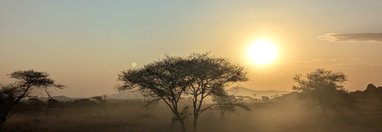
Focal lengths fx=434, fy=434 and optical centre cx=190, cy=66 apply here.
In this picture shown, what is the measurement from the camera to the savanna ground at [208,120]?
5419 cm

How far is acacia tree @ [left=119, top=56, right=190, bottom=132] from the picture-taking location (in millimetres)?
46562

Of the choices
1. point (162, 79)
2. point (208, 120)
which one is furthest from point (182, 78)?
point (208, 120)

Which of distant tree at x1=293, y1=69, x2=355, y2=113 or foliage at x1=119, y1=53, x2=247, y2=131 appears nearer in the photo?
foliage at x1=119, y1=53, x2=247, y2=131

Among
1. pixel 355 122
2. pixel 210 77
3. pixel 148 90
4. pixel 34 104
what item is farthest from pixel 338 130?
pixel 34 104

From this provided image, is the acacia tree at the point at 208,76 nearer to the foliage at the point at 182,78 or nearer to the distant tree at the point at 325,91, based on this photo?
the foliage at the point at 182,78

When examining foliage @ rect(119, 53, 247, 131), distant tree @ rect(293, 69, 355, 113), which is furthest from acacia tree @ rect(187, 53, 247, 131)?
distant tree @ rect(293, 69, 355, 113)

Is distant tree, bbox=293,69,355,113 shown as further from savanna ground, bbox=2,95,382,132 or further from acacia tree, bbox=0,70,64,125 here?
acacia tree, bbox=0,70,64,125

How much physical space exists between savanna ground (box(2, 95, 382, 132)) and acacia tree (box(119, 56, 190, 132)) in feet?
13.4

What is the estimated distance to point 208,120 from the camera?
68.2 metres

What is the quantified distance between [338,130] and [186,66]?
21475mm

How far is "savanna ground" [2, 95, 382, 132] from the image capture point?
54.2 meters

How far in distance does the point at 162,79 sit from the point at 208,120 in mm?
23070

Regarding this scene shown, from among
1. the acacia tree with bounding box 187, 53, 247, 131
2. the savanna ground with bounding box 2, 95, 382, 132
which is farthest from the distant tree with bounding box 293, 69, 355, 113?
the acacia tree with bounding box 187, 53, 247, 131

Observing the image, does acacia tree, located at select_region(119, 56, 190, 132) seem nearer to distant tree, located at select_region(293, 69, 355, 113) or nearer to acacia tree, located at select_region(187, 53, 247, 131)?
acacia tree, located at select_region(187, 53, 247, 131)
